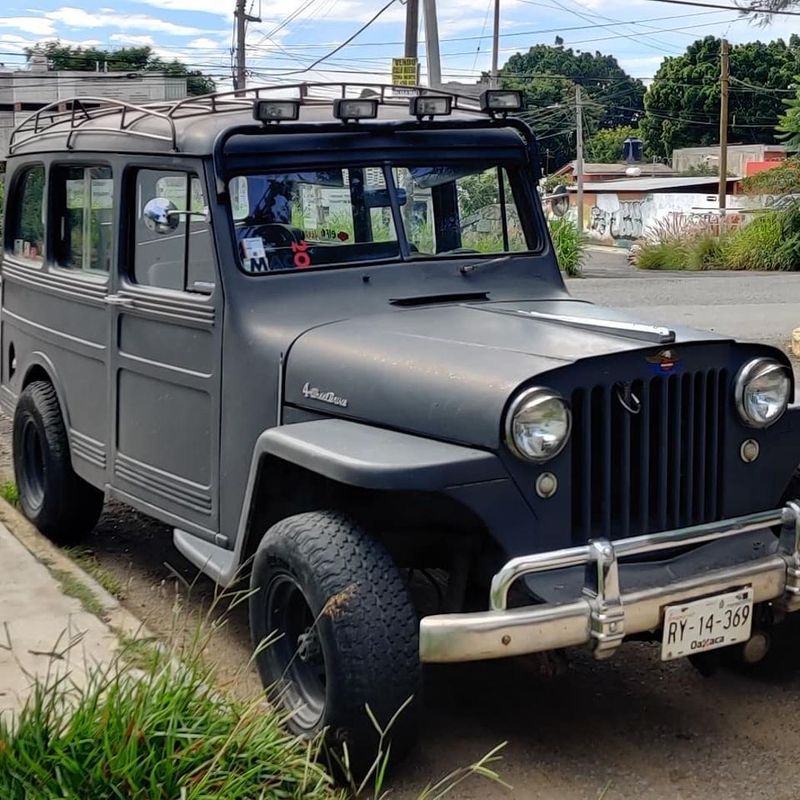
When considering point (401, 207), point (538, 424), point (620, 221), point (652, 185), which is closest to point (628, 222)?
point (620, 221)

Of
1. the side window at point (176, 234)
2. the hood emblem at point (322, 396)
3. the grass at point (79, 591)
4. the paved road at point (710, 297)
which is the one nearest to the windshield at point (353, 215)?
the side window at point (176, 234)

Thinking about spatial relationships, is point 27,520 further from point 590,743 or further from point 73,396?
point 590,743

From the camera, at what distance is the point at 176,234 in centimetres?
496

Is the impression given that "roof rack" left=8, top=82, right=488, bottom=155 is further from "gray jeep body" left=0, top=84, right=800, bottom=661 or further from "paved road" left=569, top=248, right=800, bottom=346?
"paved road" left=569, top=248, right=800, bottom=346

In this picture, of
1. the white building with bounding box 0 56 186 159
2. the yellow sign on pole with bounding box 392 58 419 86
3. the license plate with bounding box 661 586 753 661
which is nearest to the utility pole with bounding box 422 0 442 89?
the yellow sign on pole with bounding box 392 58 419 86

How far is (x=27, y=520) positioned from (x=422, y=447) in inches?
136

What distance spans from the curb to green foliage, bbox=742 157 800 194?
22.5 meters

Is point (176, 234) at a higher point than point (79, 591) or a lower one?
higher

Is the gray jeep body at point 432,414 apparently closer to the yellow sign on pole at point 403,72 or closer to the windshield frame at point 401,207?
the windshield frame at point 401,207

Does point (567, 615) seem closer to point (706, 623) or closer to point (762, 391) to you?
point (706, 623)

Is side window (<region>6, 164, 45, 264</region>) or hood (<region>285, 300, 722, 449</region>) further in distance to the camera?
side window (<region>6, 164, 45, 264</region>)

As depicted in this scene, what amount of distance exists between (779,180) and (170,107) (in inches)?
924

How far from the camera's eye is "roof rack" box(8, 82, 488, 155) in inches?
200

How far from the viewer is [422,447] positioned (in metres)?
3.71
